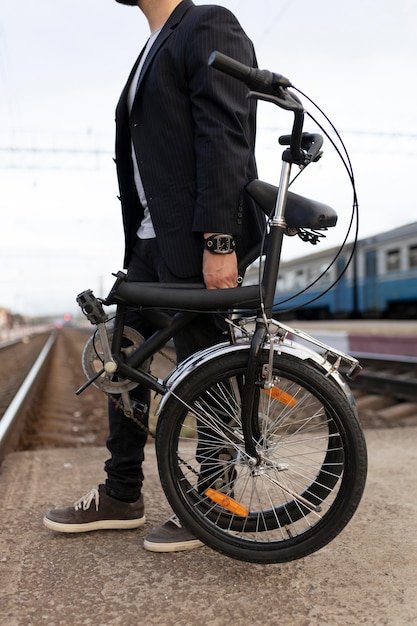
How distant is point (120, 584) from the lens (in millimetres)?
1905

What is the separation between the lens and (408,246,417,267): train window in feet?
59.0

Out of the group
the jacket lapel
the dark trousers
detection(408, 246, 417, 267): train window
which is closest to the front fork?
the dark trousers

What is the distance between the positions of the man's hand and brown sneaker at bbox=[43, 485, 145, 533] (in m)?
1.00

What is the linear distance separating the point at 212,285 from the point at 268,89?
26.3 inches

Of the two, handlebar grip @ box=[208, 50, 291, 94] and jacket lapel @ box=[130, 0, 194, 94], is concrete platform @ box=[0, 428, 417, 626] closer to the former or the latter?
handlebar grip @ box=[208, 50, 291, 94]

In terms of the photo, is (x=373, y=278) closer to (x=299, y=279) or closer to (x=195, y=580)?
(x=299, y=279)

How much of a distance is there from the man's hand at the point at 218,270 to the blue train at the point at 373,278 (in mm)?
14442

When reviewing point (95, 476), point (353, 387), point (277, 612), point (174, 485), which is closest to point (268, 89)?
point (174, 485)

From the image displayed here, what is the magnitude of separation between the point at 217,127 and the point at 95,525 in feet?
5.26

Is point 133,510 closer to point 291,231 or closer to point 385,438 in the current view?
point 291,231

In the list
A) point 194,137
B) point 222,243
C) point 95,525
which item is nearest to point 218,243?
point 222,243

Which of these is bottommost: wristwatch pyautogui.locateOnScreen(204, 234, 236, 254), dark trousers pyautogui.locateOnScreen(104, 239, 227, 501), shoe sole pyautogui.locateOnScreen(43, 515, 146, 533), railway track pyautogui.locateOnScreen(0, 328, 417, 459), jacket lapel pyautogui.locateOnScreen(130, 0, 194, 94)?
railway track pyautogui.locateOnScreen(0, 328, 417, 459)

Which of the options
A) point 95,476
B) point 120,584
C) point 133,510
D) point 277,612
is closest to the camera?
point 277,612

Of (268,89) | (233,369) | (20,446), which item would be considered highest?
(268,89)
